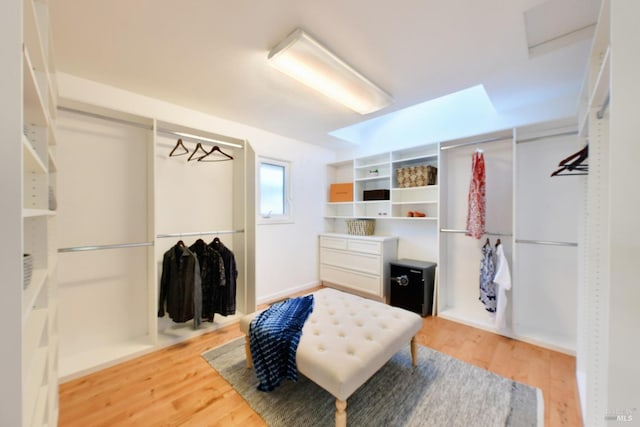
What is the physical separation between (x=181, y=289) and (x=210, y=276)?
27cm

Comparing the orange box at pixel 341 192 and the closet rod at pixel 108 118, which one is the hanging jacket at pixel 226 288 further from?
the orange box at pixel 341 192

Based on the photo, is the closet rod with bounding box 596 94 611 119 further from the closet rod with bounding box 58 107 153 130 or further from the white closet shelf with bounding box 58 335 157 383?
the white closet shelf with bounding box 58 335 157 383

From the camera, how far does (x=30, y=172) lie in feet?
3.77

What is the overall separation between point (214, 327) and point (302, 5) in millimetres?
2834

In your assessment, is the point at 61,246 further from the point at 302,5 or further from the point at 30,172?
the point at 302,5

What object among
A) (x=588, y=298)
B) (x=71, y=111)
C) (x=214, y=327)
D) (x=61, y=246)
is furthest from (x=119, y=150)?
(x=588, y=298)

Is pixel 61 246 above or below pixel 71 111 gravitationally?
below

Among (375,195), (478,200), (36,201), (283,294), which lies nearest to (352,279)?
(283,294)

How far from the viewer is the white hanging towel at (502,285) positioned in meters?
2.39

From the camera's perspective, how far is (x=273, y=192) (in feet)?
11.7

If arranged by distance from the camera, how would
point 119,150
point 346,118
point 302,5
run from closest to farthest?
point 302,5 < point 119,150 < point 346,118

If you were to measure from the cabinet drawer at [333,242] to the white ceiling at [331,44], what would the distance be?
2065mm

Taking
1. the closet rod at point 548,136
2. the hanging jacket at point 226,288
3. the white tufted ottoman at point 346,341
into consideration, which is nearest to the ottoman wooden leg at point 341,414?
the white tufted ottoman at point 346,341

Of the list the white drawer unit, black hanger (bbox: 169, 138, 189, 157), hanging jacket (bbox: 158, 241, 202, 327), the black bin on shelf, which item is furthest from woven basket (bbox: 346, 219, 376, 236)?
black hanger (bbox: 169, 138, 189, 157)
